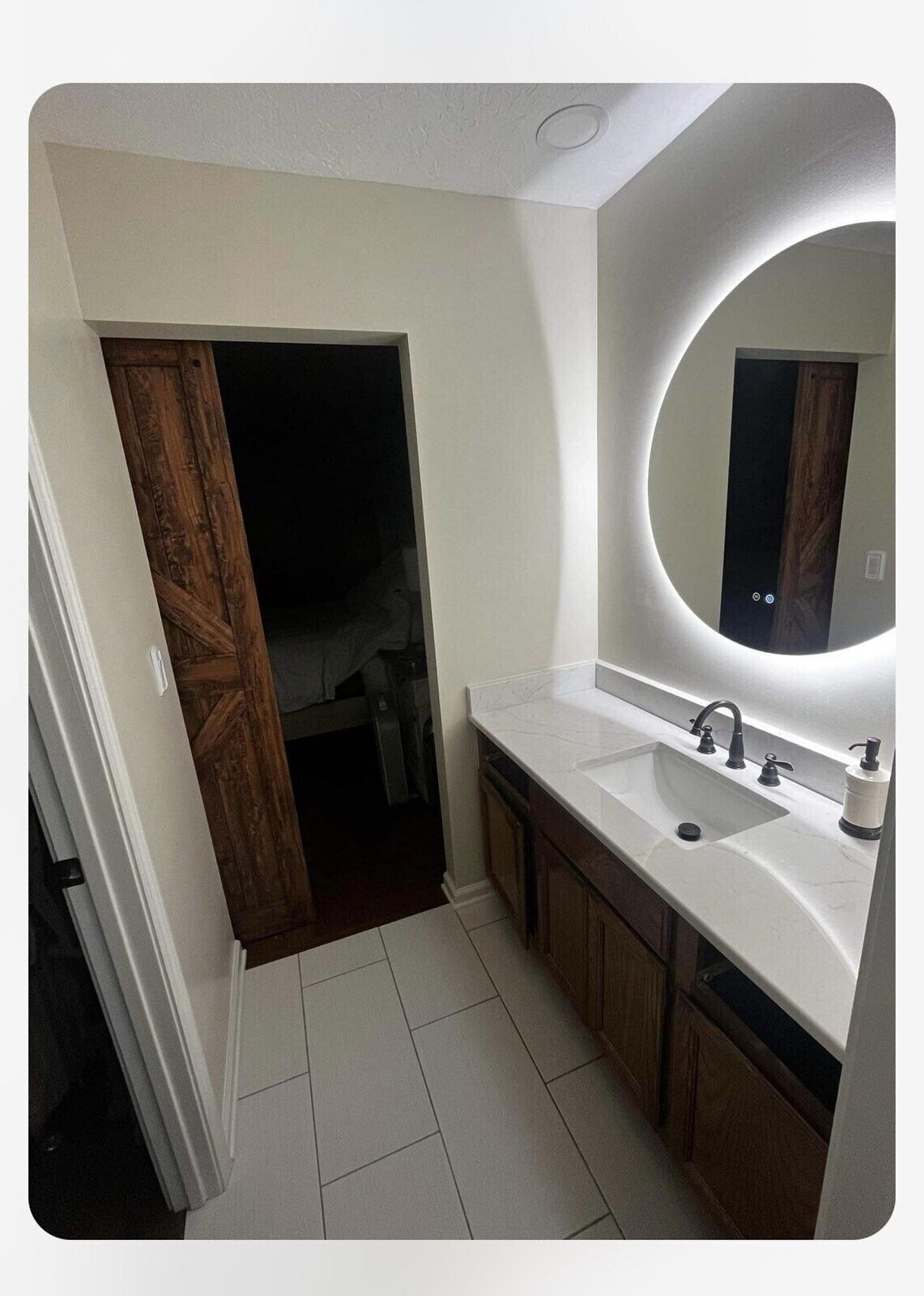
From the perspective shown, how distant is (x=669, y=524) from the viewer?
158cm

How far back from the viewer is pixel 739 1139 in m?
0.92

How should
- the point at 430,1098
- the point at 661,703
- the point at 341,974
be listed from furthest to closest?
the point at 341,974 → the point at 661,703 → the point at 430,1098

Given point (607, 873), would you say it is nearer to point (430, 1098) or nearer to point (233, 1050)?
point (430, 1098)

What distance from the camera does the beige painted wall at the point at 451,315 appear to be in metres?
1.27

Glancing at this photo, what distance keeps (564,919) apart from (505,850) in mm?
363

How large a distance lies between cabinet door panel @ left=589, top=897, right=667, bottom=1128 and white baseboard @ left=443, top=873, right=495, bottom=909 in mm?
743

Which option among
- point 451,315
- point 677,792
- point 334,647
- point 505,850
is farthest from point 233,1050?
point 451,315

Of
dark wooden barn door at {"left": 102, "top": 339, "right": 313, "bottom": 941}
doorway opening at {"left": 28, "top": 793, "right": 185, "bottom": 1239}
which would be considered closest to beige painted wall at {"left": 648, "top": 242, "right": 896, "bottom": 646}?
dark wooden barn door at {"left": 102, "top": 339, "right": 313, "bottom": 941}

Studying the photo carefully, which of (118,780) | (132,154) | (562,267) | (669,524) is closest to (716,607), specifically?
(669,524)

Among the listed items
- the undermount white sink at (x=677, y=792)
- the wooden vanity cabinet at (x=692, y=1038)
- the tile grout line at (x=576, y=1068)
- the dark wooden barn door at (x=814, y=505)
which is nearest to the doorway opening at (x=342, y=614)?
the tile grout line at (x=576, y=1068)

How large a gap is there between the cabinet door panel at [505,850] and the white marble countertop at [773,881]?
0.98 ft

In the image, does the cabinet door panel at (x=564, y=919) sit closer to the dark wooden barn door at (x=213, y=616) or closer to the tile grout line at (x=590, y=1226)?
the tile grout line at (x=590, y=1226)

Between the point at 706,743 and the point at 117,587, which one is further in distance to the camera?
the point at 706,743
